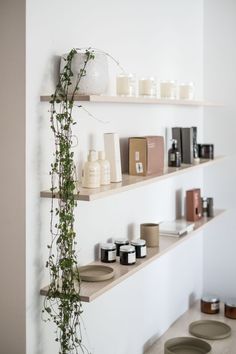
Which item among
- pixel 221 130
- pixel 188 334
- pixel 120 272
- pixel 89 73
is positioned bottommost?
pixel 188 334

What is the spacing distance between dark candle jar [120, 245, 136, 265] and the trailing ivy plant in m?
0.28

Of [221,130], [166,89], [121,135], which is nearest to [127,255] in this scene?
[121,135]

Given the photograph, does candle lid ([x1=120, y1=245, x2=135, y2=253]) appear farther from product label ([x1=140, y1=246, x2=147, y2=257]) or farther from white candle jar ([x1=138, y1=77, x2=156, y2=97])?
white candle jar ([x1=138, y1=77, x2=156, y2=97])

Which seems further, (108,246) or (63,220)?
(108,246)

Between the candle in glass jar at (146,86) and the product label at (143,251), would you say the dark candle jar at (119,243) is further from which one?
the candle in glass jar at (146,86)

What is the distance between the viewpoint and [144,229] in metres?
2.71

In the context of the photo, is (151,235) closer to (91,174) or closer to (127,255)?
(127,255)

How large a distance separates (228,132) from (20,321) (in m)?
2.18

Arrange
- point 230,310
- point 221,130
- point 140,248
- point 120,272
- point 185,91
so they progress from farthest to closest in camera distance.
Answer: point 221,130
point 230,310
point 185,91
point 140,248
point 120,272

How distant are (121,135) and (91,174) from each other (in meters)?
0.54

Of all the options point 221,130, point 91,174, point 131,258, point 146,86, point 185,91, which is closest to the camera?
point 91,174

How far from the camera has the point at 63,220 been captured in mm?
1976

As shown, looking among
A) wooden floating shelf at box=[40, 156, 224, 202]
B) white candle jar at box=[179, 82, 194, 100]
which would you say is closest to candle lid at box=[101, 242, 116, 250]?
wooden floating shelf at box=[40, 156, 224, 202]

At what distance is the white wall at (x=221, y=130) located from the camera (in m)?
3.68
